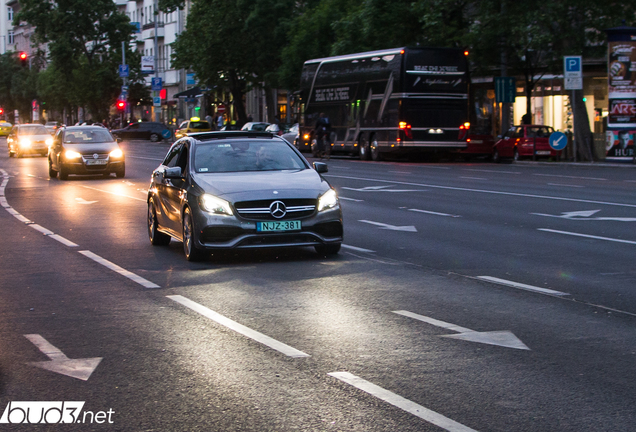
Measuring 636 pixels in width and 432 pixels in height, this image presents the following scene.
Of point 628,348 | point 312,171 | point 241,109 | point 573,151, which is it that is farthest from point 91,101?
point 628,348

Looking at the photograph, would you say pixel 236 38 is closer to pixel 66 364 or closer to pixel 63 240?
pixel 63 240

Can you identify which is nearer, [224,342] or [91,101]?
[224,342]

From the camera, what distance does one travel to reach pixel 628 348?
267 inches

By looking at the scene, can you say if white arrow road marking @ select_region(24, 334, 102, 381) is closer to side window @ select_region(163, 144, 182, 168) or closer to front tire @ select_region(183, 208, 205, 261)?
front tire @ select_region(183, 208, 205, 261)

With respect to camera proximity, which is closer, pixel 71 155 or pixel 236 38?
pixel 71 155

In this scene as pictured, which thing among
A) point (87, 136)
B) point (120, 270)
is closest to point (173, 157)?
point (120, 270)

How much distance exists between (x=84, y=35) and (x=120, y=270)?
299ft

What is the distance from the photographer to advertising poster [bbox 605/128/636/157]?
111 feet

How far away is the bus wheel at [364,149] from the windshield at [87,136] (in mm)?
11575

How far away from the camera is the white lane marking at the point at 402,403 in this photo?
504cm

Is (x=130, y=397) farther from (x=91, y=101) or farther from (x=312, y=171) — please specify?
(x=91, y=101)

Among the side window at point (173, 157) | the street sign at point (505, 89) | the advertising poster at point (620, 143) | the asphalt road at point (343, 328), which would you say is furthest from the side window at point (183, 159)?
the street sign at point (505, 89)

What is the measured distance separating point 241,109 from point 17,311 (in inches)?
2270

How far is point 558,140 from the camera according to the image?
36.0m
